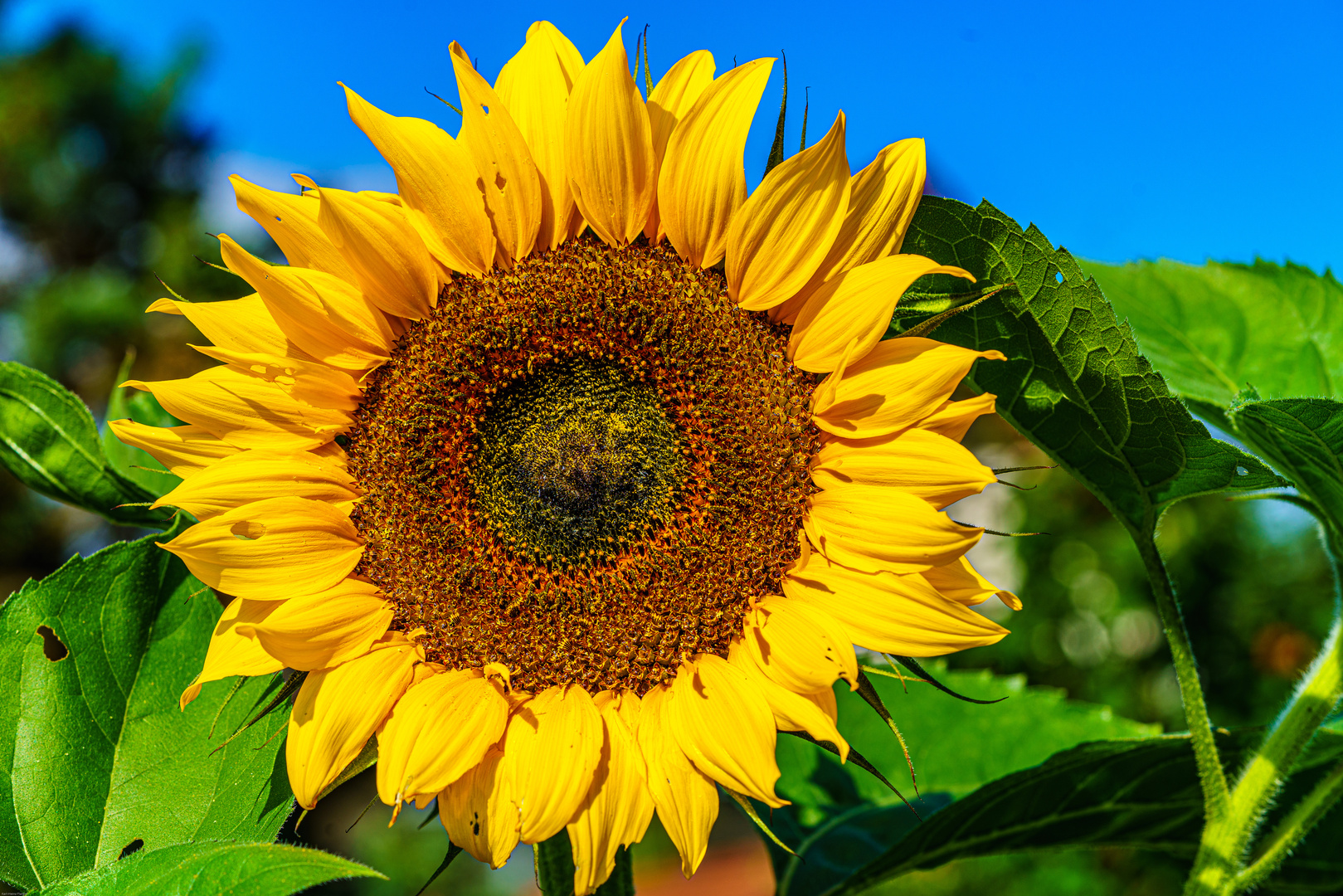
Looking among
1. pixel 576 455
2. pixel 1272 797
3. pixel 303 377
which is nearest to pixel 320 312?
pixel 303 377

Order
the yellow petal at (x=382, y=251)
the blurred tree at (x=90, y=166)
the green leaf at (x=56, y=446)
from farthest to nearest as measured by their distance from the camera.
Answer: the blurred tree at (x=90, y=166)
the green leaf at (x=56, y=446)
the yellow petal at (x=382, y=251)

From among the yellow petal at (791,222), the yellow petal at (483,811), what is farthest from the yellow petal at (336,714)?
the yellow petal at (791,222)

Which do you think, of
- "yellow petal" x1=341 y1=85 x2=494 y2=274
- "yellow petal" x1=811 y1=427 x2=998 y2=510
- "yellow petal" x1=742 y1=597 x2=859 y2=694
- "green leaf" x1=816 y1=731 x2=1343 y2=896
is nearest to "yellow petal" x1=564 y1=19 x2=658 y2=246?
"yellow petal" x1=341 y1=85 x2=494 y2=274

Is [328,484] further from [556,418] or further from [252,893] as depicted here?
[252,893]

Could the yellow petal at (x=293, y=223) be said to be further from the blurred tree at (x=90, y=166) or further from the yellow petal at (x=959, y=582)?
the blurred tree at (x=90, y=166)

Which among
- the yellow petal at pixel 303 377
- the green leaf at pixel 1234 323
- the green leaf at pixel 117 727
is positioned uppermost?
the green leaf at pixel 1234 323

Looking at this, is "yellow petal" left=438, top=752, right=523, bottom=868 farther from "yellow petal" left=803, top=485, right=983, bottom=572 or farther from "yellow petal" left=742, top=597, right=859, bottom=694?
"yellow petal" left=803, top=485, right=983, bottom=572

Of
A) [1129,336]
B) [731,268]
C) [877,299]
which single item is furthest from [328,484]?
[1129,336]
